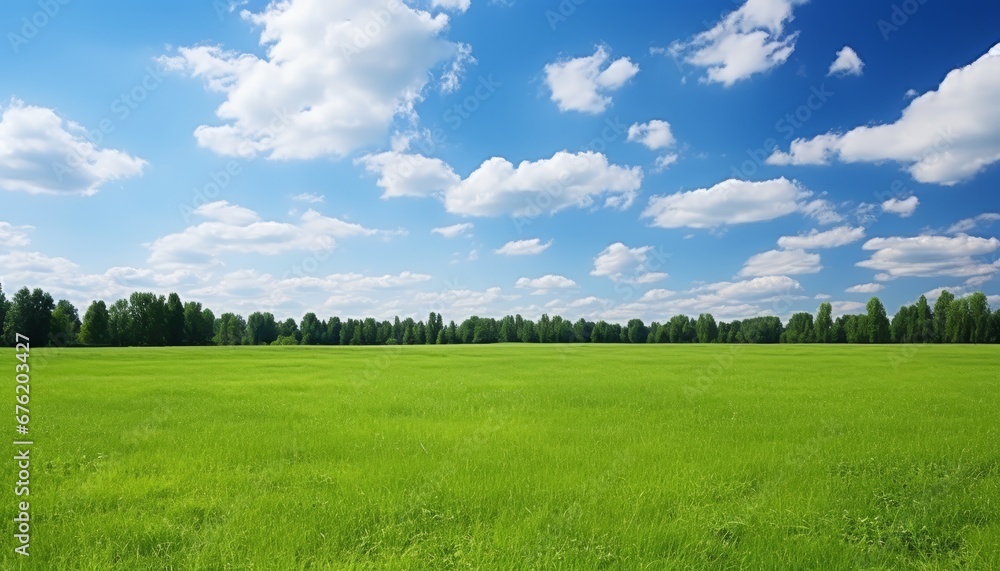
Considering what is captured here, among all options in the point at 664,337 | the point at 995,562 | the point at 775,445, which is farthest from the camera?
the point at 664,337

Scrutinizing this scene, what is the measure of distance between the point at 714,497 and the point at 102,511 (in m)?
9.96

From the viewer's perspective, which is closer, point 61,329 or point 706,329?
point 61,329

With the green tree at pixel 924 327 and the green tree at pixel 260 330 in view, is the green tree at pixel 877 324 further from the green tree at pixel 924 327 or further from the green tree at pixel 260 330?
the green tree at pixel 260 330

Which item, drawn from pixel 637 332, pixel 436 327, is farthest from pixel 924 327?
pixel 436 327

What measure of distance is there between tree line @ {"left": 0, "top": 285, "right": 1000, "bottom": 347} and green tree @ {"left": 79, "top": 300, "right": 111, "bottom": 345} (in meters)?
0.16

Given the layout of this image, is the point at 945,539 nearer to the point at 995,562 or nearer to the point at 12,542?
the point at 995,562

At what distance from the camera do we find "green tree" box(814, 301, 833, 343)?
14700 centimetres

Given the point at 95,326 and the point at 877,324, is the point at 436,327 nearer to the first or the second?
the point at 95,326

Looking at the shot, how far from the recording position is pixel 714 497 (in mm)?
9398

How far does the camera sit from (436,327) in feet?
Result: 573

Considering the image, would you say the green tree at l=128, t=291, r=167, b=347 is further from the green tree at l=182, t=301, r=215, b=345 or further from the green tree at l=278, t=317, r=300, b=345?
the green tree at l=278, t=317, r=300, b=345

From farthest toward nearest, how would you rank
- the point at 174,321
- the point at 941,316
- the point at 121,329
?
the point at 941,316 → the point at 174,321 → the point at 121,329

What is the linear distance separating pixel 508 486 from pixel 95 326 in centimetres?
11983

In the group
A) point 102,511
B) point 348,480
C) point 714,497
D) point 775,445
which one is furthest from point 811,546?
point 102,511
